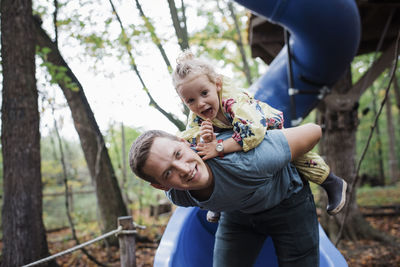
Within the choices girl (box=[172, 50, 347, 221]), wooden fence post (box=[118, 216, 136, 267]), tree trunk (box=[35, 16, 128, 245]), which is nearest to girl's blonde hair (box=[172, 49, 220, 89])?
girl (box=[172, 50, 347, 221])

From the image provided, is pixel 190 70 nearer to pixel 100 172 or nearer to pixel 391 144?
pixel 100 172

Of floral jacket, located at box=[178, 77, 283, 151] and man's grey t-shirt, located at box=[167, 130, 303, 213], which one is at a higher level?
floral jacket, located at box=[178, 77, 283, 151]

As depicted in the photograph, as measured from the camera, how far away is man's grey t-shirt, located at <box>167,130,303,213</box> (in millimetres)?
1041

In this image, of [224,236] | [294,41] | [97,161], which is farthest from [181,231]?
[97,161]

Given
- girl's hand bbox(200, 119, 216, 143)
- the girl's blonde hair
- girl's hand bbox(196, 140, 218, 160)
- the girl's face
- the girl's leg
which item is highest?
the girl's blonde hair

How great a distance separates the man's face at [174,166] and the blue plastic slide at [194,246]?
878 mm

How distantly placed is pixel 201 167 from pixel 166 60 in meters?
1.72

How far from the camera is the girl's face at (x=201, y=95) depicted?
1.28 m

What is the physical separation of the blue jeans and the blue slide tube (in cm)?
113

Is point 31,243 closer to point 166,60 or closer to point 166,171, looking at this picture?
point 166,60

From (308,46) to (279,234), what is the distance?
1458 mm

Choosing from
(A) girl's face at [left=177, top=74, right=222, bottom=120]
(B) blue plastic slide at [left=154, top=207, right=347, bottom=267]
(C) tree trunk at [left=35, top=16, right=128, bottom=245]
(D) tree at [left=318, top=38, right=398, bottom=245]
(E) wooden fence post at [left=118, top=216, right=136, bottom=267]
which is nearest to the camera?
(A) girl's face at [left=177, top=74, right=222, bottom=120]

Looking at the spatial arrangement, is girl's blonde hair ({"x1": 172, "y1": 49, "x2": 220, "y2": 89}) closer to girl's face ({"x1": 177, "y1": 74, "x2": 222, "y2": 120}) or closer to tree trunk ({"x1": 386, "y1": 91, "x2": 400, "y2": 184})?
girl's face ({"x1": 177, "y1": 74, "x2": 222, "y2": 120})

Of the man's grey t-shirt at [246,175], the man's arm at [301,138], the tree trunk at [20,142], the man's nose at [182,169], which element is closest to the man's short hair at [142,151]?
the man's nose at [182,169]
